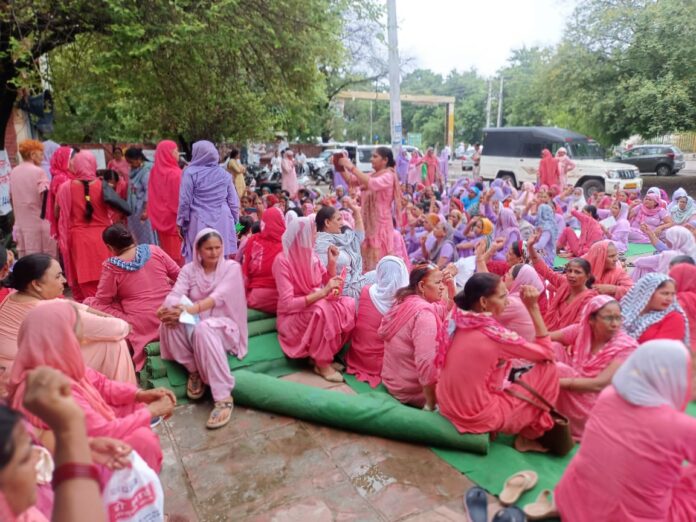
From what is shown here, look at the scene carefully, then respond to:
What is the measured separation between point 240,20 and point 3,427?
272 inches

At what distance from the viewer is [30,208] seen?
221 inches

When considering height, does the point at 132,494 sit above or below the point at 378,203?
below

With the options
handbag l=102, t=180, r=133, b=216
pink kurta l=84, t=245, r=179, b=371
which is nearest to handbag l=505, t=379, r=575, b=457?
→ pink kurta l=84, t=245, r=179, b=371

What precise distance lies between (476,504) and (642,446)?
842mm

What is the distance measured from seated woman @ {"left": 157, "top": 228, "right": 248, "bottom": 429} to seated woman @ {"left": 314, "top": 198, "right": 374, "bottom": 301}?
1.03 metres

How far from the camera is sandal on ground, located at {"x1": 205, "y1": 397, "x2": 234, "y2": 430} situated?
126 inches

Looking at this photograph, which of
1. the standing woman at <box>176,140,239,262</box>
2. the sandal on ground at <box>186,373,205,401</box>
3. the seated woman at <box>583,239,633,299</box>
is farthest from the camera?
the standing woman at <box>176,140,239,262</box>

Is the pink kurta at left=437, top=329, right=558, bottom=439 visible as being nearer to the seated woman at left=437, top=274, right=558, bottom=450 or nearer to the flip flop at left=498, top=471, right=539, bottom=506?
the seated woman at left=437, top=274, right=558, bottom=450

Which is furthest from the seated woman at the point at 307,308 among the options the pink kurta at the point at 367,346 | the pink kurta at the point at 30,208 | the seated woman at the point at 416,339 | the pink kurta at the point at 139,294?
the pink kurta at the point at 30,208

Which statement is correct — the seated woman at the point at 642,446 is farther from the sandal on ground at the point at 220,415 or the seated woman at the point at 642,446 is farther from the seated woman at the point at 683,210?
the seated woman at the point at 683,210

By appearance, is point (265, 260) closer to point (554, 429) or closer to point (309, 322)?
point (309, 322)

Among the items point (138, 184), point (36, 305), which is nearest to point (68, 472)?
point (36, 305)

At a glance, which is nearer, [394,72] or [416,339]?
[416,339]

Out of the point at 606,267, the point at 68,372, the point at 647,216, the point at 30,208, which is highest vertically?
the point at 30,208
